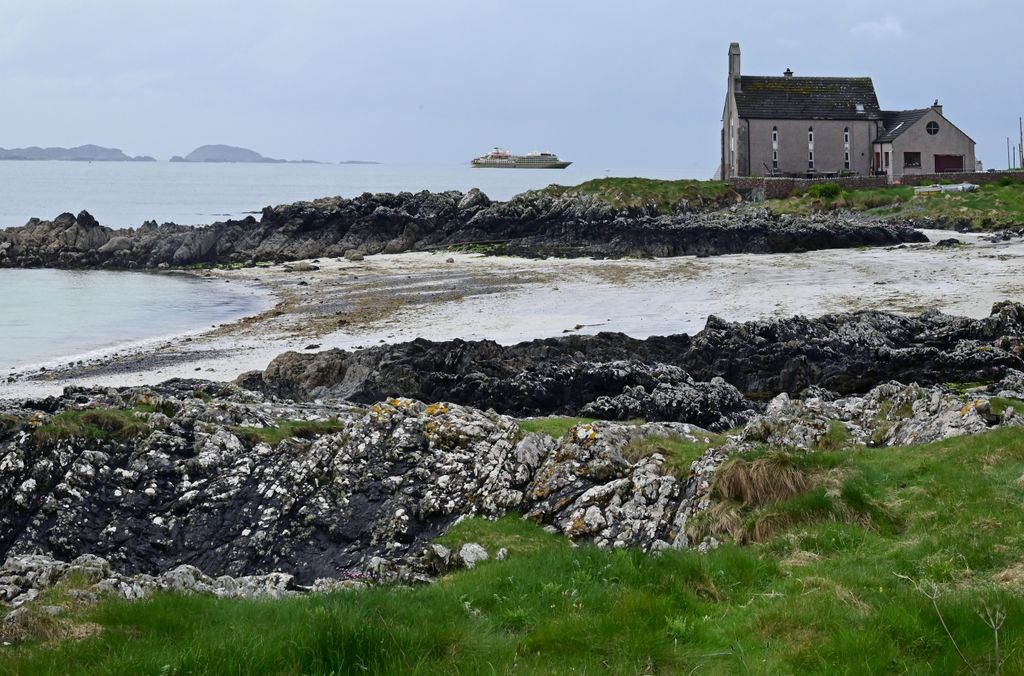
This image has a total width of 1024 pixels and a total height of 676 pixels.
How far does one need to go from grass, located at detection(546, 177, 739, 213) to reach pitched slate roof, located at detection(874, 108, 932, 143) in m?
13.4

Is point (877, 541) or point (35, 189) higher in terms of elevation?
point (35, 189)

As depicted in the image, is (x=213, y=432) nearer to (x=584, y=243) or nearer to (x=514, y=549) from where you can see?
(x=514, y=549)

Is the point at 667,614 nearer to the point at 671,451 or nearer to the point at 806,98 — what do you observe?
the point at 671,451

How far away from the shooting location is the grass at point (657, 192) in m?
67.8

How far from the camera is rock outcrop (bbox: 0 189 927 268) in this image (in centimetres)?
5562

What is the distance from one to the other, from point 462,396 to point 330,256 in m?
41.6

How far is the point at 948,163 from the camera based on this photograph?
74000mm

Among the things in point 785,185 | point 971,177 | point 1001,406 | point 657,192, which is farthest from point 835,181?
point 1001,406

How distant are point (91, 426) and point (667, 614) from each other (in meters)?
9.54

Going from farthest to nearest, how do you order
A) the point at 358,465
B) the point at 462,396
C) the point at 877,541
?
the point at 462,396 → the point at 358,465 → the point at 877,541

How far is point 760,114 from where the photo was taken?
249 ft

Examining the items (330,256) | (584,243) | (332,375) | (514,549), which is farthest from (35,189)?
Result: (514,549)

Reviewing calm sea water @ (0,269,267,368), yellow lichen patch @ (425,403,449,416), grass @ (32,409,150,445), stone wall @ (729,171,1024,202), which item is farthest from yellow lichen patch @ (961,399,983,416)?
stone wall @ (729,171,1024,202)

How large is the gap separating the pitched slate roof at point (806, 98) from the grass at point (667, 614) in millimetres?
70696
